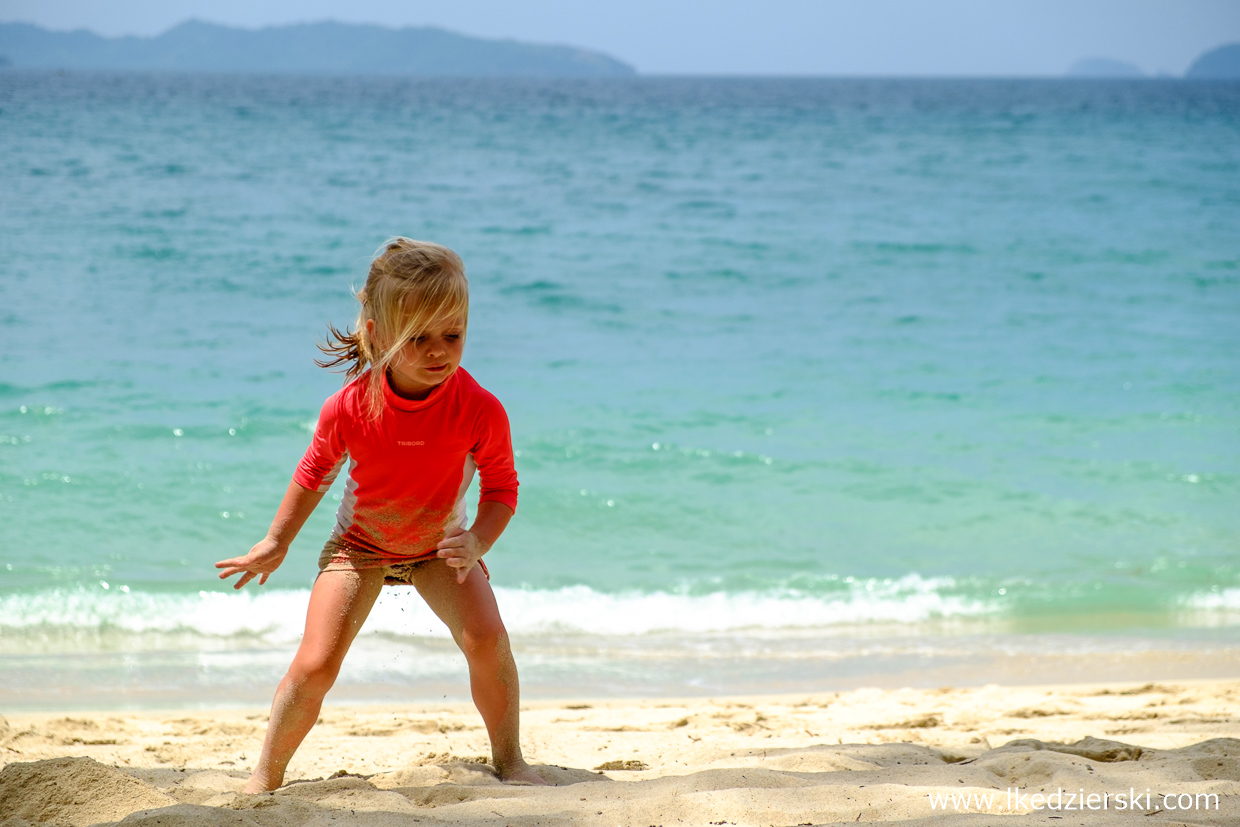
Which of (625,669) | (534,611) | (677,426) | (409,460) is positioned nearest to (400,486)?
(409,460)

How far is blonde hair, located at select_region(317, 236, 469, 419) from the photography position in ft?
8.19

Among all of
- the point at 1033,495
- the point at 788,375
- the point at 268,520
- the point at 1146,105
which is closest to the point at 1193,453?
the point at 1033,495

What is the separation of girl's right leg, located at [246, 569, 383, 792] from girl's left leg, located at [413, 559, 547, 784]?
0.64 ft

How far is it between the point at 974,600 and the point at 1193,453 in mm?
3397

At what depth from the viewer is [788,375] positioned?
936cm

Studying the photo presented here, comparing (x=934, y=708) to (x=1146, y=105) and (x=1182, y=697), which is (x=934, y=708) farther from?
(x=1146, y=105)

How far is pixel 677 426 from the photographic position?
784 cm

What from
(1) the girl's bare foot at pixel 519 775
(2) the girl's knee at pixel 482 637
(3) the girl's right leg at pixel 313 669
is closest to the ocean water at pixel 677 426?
(3) the girl's right leg at pixel 313 669

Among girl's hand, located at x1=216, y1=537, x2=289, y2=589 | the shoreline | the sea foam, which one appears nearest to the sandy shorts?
girl's hand, located at x1=216, y1=537, x2=289, y2=589

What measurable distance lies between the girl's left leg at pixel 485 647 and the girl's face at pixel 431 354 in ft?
1.70

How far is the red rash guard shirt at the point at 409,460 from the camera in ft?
8.63

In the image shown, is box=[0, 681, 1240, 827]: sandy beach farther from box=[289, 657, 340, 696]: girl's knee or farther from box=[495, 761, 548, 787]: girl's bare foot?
box=[289, 657, 340, 696]: girl's knee

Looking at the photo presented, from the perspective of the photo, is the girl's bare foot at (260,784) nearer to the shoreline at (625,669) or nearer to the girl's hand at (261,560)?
the girl's hand at (261,560)

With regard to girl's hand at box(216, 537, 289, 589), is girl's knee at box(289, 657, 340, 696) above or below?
below
